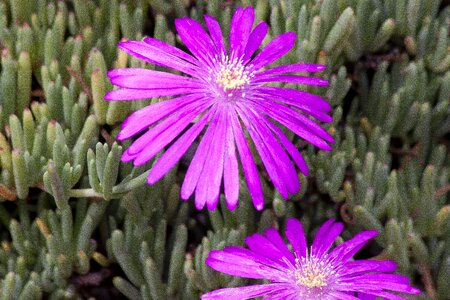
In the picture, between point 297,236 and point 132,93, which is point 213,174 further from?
point 297,236

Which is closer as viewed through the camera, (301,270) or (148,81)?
(148,81)

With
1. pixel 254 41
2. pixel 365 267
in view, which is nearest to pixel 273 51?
pixel 254 41

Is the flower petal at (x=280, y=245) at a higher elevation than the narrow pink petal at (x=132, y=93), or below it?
below

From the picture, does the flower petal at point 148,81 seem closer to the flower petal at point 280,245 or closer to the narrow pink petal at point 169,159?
the narrow pink petal at point 169,159

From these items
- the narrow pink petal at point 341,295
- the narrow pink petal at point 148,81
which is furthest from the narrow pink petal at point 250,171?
the narrow pink petal at point 341,295

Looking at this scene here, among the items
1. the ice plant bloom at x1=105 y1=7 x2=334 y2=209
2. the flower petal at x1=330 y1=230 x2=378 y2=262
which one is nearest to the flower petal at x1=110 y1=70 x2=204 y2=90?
the ice plant bloom at x1=105 y1=7 x2=334 y2=209

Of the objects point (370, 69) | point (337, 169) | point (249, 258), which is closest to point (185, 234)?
point (249, 258)

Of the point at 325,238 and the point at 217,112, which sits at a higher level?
the point at 217,112
